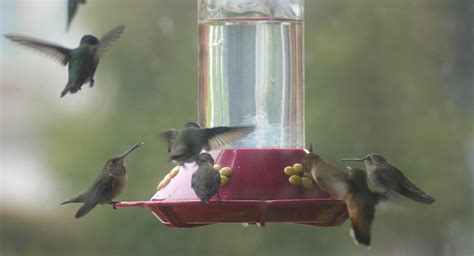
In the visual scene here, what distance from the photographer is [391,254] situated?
10.4 m

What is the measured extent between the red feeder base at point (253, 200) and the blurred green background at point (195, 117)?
210 inches

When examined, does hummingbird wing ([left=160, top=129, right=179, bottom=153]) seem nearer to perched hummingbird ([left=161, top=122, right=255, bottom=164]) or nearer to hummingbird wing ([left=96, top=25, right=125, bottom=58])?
perched hummingbird ([left=161, top=122, right=255, bottom=164])

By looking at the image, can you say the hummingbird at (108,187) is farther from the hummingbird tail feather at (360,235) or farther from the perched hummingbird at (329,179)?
the hummingbird tail feather at (360,235)

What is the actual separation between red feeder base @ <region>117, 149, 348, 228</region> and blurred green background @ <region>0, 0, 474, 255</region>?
5.34 meters

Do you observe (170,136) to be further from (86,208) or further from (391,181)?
(391,181)

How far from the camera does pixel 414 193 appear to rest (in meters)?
4.54

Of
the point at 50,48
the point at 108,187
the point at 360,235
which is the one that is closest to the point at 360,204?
the point at 360,235

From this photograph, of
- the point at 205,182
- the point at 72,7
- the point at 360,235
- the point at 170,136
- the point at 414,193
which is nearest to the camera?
the point at 72,7

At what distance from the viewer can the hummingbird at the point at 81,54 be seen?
4.71 metres

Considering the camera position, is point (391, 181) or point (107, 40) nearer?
point (391, 181)

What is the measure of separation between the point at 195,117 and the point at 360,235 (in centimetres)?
557

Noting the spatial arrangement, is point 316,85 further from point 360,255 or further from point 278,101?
point 278,101

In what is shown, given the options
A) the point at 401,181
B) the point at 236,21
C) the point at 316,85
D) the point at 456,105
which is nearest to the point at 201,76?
Result: the point at 236,21

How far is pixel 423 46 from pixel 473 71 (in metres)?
0.54
